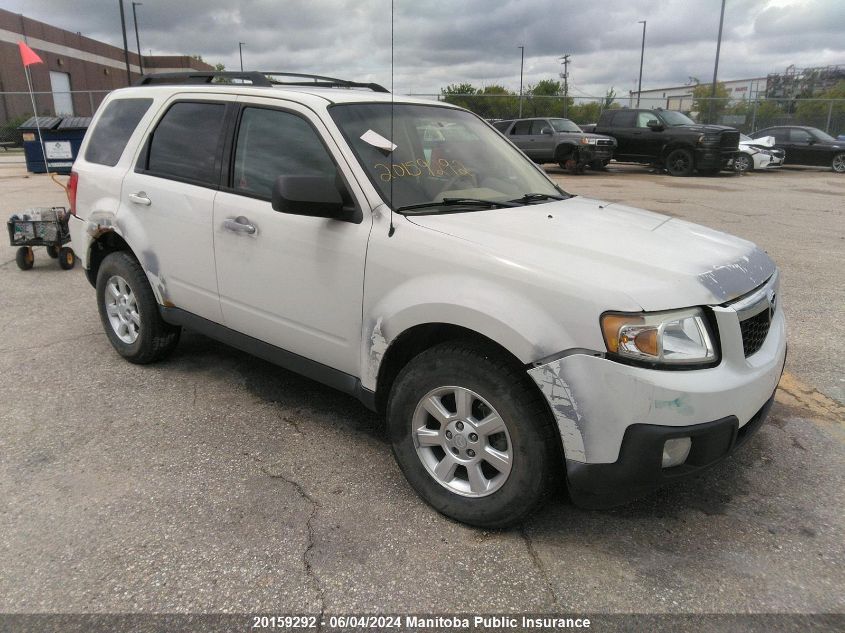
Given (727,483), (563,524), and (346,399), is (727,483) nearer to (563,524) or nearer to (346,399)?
(563,524)

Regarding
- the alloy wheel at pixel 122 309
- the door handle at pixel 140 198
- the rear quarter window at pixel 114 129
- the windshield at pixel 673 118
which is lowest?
the alloy wheel at pixel 122 309

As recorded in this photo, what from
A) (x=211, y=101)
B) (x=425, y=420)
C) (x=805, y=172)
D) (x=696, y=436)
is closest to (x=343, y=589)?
(x=425, y=420)

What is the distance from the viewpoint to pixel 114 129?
4.36 m

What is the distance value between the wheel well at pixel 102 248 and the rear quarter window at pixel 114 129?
19.4 inches

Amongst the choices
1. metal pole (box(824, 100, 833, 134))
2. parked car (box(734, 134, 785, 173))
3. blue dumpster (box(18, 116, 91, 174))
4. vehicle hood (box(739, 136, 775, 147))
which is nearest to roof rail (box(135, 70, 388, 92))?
blue dumpster (box(18, 116, 91, 174))

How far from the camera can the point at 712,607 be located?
2.24m

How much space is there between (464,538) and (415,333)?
2.91 feet

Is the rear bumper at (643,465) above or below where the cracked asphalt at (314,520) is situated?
above

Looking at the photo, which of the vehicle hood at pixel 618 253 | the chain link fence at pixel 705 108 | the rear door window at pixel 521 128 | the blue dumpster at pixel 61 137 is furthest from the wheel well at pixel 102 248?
the chain link fence at pixel 705 108

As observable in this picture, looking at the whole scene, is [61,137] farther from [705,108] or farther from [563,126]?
[705,108]

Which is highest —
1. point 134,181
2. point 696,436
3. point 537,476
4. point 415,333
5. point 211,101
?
point 211,101

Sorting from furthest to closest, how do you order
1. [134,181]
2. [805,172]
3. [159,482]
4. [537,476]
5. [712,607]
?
[805,172], [134,181], [159,482], [537,476], [712,607]

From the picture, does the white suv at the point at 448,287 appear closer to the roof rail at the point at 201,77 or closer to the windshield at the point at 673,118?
the roof rail at the point at 201,77

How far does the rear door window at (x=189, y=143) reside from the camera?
363 centimetres
